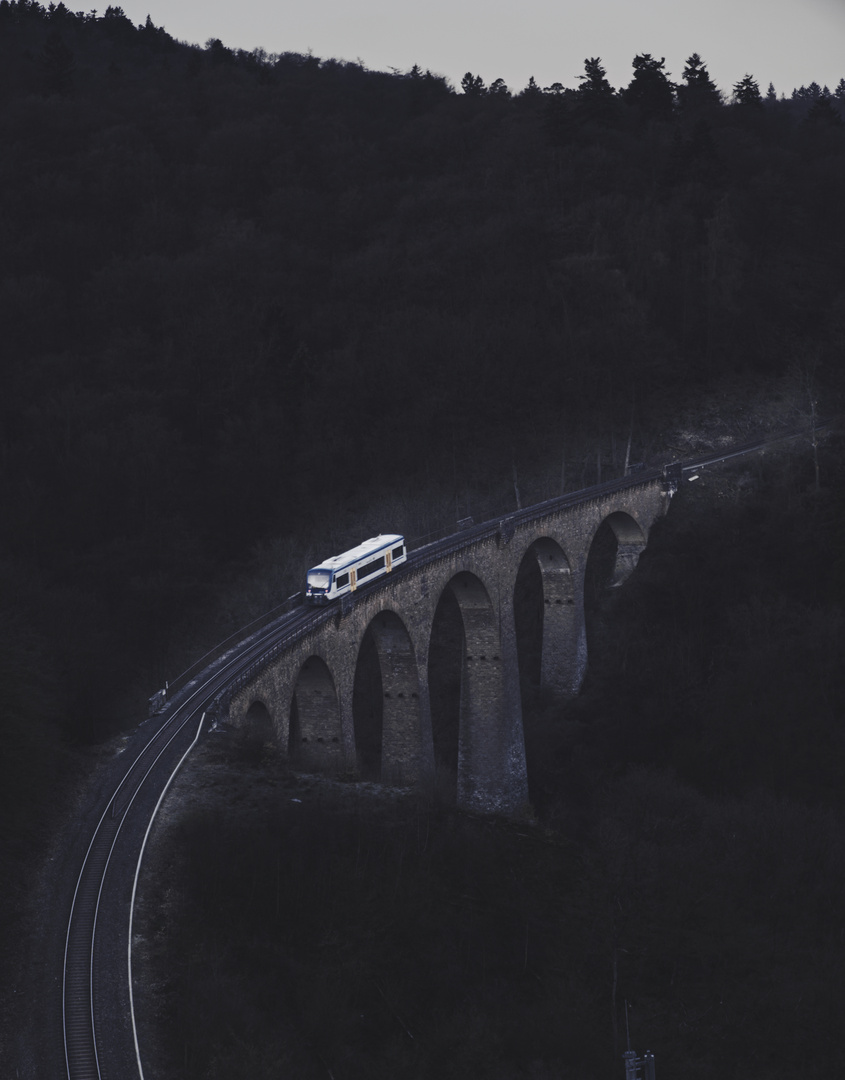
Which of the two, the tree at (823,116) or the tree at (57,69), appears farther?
the tree at (823,116)

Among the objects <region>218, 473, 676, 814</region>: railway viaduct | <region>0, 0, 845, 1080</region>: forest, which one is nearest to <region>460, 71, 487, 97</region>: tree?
<region>0, 0, 845, 1080</region>: forest

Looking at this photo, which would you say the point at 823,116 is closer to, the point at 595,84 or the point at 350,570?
the point at 595,84

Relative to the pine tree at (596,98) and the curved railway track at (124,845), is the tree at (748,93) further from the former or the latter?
the curved railway track at (124,845)

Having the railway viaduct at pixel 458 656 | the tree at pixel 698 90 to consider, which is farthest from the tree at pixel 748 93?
the railway viaduct at pixel 458 656

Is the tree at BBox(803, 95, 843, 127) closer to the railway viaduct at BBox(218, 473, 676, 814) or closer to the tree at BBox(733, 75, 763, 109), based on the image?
the tree at BBox(733, 75, 763, 109)

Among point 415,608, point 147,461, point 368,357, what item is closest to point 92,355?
point 147,461

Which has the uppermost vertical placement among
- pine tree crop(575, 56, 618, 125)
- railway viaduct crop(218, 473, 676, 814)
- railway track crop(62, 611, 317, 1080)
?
pine tree crop(575, 56, 618, 125)

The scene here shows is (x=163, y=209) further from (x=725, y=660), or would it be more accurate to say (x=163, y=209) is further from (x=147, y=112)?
(x=725, y=660)

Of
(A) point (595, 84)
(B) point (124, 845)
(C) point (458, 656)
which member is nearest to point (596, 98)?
(A) point (595, 84)
